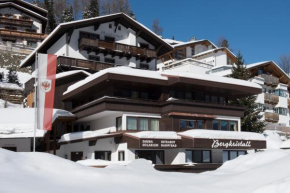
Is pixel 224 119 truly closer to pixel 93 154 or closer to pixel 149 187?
pixel 93 154

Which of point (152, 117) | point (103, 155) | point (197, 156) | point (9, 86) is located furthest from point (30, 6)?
point (197, 156)

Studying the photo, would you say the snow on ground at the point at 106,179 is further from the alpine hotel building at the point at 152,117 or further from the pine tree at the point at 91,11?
the pine tree at the point at 91,11

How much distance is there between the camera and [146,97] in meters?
31.0

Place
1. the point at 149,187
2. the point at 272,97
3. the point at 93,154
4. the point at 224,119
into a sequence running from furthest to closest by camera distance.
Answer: the point at 272,97
the point at 224,119
the point at 93,154
the point at 149,187

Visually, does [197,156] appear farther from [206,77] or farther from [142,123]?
[206,77]

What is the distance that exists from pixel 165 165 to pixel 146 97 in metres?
6.98

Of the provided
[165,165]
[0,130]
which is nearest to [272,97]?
[165,165]

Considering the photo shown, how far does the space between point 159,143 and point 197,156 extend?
4572 mm

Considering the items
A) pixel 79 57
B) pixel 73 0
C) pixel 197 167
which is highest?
pixel 73 0

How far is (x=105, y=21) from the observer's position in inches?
1630

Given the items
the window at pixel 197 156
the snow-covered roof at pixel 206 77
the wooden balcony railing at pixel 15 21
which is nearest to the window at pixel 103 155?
the window at pixel 197 156

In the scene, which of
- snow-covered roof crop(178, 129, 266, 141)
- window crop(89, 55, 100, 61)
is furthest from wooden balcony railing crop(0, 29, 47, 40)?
snow-covered roof crop(178, 129, 266, 141)

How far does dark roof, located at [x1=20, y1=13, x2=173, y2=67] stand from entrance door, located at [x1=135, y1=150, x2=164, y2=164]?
17787 millimetres

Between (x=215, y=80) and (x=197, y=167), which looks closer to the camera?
(x=197, y=167)
